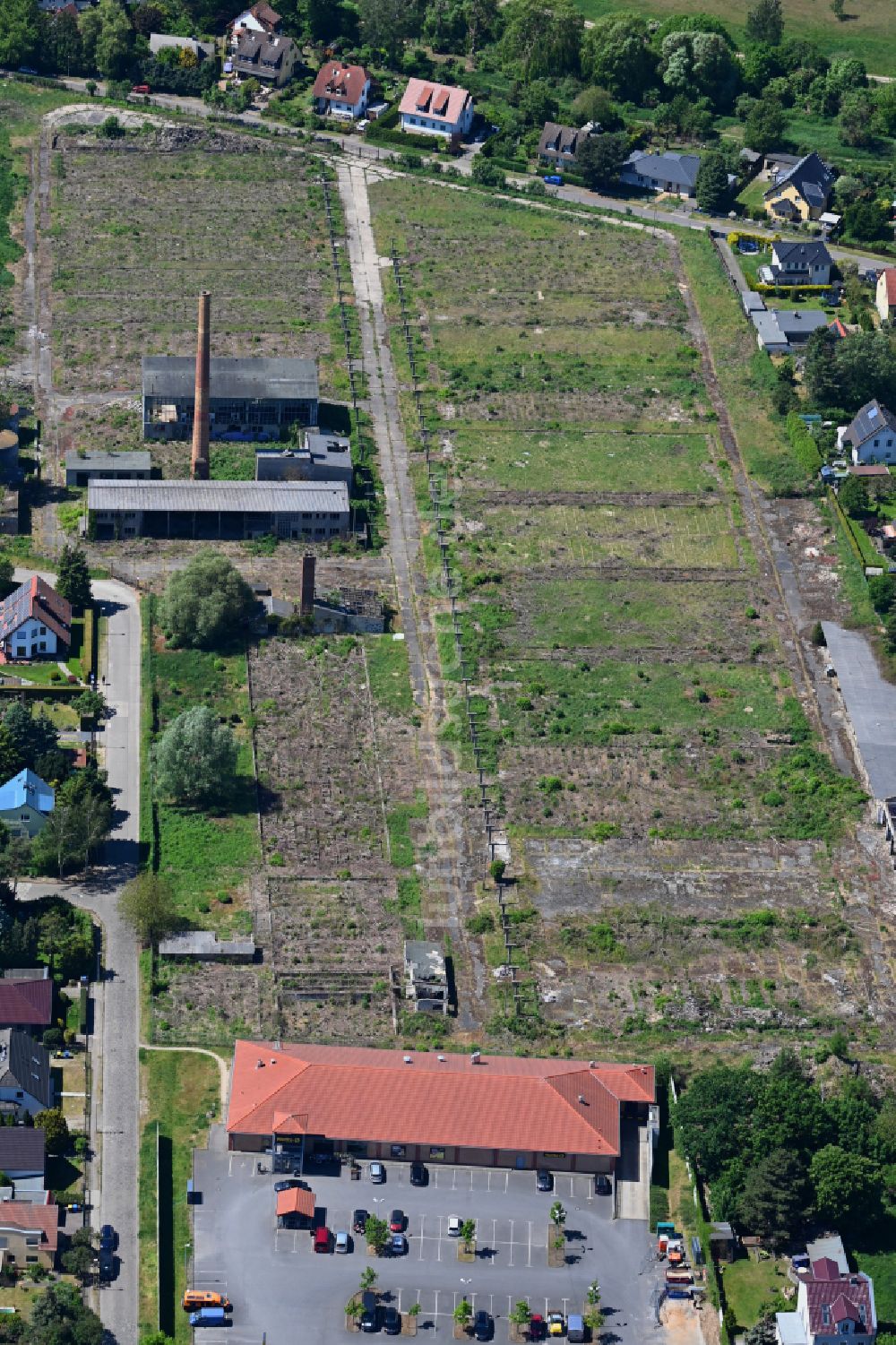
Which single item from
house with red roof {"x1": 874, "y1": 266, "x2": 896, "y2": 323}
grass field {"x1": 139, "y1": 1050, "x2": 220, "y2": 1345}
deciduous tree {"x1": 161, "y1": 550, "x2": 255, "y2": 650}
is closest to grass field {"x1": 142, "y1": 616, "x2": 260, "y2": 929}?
deciduous tree {"x1": 161, "y1": 550, "x2": 255, "y2": 650}

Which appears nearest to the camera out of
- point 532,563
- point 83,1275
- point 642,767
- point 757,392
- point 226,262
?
point 83,1275

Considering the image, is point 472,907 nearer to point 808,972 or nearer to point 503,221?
point 808,972

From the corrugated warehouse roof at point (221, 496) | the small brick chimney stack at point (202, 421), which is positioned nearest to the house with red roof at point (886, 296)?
the corrugated warehouse roof at point (221, 496)

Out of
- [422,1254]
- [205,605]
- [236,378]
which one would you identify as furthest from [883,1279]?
[236,378]

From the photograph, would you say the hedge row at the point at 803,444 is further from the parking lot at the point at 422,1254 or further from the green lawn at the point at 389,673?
the parking lot at the point at 422,1254

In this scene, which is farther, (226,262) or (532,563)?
(226,262)

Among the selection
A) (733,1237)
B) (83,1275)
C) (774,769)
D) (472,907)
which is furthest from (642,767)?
(83,1275)

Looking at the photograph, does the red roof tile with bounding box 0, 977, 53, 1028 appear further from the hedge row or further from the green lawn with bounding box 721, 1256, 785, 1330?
the hedge row

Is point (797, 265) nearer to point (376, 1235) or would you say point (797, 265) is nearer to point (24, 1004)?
point (24, 1004)
